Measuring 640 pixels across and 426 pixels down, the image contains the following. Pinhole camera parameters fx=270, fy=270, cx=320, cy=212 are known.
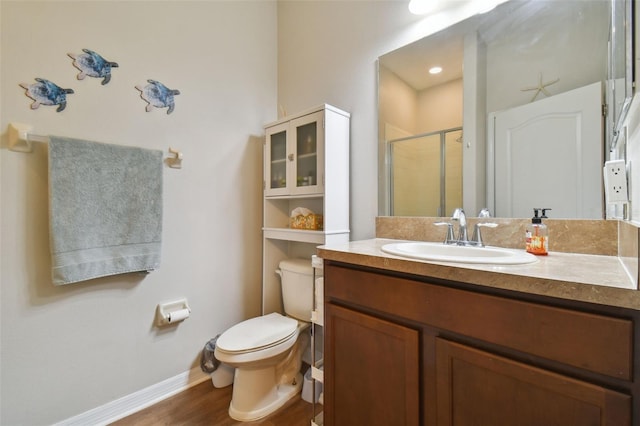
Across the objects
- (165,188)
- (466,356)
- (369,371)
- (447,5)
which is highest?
(447,5)

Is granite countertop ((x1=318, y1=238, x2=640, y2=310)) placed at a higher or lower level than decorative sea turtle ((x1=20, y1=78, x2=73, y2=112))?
lower

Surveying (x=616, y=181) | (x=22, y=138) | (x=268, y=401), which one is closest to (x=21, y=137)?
(x=22, y=138)

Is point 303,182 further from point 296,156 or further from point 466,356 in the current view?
point 466,356

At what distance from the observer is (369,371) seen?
3.11ft

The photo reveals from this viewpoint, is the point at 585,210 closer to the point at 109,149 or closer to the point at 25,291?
the point at 109,149

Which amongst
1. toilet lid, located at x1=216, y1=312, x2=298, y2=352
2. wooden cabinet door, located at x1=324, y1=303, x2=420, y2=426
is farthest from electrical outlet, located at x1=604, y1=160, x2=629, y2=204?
toilet lid, located at x1=216, y1=312, x2=298, y2=352

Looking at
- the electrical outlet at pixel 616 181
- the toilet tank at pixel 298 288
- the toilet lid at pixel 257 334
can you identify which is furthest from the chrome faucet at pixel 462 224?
the toilet lid at pixel 257 334

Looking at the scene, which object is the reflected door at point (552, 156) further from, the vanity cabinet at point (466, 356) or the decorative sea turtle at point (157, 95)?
the decorative sea turtle at point (157, 95)

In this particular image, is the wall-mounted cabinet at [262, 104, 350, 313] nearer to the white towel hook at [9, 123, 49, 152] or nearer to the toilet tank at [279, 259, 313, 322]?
the toilet tank at [279, 259, 313, 322]

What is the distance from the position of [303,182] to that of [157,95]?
0.97 m

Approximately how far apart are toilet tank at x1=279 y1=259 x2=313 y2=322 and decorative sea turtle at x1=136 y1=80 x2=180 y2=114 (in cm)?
121

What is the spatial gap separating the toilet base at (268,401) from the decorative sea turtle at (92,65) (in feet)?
5.90

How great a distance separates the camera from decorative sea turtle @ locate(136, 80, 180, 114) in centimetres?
Result: 151

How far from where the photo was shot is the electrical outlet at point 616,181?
80cm
